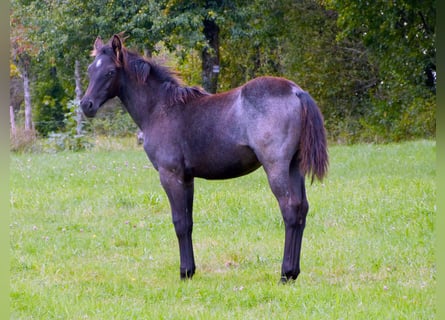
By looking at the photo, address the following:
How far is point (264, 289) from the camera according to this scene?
521cm

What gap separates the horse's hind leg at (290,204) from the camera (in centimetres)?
534

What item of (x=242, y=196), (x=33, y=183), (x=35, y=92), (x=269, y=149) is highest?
(x=269, y=149)

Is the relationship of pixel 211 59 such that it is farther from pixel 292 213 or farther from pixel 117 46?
pixel 292 213

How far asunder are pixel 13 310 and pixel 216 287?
1.68 metres

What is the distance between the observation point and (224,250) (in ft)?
22.6

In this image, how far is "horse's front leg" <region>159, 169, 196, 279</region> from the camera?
5.89 m

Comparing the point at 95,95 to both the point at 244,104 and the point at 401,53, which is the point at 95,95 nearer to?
the point at 244,104

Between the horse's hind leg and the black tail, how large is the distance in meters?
0.17

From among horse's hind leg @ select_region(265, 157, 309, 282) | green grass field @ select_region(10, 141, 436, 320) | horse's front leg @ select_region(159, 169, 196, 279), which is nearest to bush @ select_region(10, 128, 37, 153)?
green grass field @ select_region(10, 141, 436, 320)

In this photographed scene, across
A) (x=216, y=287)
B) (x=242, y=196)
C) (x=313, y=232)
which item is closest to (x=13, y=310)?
(x=216, y=287)

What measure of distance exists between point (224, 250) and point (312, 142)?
209 centimetres

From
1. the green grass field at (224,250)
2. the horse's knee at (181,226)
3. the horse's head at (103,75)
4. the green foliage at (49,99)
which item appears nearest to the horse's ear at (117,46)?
the horse's head at (103,75)

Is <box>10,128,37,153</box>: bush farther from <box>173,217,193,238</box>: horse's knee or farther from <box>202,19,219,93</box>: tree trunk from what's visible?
<box>173,217,193,238</box>: horse's knee

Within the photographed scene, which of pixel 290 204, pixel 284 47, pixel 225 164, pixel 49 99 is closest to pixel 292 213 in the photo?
pixel 290 204
